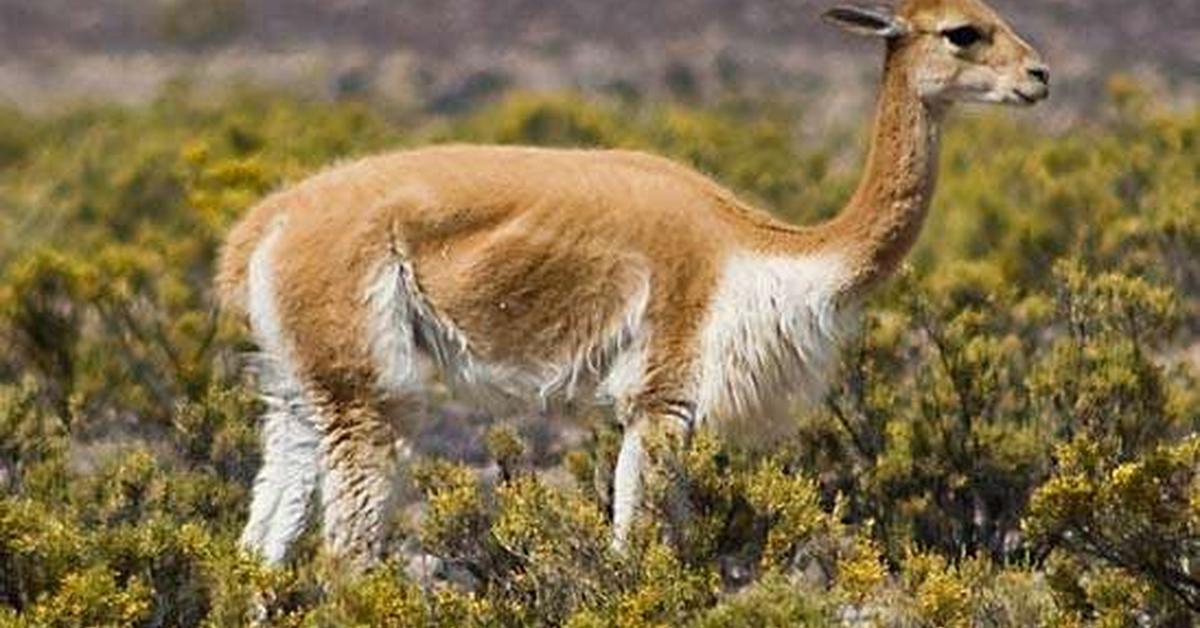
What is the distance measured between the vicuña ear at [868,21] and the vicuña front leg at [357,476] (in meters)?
1.87

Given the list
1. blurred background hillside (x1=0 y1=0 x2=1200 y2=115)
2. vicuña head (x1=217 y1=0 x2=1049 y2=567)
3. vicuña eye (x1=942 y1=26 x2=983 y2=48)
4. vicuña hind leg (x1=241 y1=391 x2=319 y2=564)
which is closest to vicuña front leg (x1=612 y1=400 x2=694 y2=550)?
vicuña head (x1=217 y1=0 x2=1049 y2=567)

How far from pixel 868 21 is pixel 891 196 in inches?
22.0

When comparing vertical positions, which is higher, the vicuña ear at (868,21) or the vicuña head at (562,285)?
the vicuña ear at (868,21)

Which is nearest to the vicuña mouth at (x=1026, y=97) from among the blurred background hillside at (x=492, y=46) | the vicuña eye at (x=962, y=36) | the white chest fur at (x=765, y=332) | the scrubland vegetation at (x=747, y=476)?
the vicuña eye at (x=962, y=36)

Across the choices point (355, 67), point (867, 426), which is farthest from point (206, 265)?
point (355, 67)

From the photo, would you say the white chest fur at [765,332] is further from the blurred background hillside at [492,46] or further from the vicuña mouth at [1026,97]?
the blurred background hillside at [492,46]

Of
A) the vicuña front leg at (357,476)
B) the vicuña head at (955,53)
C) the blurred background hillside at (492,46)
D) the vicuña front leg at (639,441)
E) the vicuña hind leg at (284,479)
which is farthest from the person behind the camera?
the blurred background hillside at (492,46)

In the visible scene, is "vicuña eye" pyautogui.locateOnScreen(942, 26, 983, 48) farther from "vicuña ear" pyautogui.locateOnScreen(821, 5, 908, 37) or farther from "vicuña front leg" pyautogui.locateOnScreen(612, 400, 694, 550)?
"vicuña front leg" pyautogui.locateOnScreen(612, 400, 694, 550)

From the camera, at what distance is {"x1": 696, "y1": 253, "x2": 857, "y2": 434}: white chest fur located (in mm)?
7711

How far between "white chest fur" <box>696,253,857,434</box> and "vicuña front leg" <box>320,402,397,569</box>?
3.19 feet

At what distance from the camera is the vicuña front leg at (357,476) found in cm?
771

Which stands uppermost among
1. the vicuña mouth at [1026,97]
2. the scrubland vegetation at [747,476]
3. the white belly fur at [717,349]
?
the vicuña mouth at [1026,97]

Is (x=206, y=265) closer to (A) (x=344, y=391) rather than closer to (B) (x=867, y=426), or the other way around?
(B) (x=867, y=426)

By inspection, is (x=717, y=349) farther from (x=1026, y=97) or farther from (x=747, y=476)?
(x=1026, y=97)
